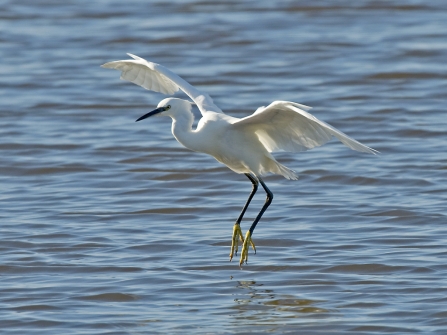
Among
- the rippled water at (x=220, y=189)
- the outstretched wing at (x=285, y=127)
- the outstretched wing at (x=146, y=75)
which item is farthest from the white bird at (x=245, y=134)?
the rippled water at (x=220, y=189)

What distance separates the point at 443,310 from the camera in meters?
6.51

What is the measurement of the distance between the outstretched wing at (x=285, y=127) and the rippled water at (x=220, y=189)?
91cm

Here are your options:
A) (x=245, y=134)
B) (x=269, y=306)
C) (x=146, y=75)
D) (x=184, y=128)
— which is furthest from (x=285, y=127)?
(x=146, y=75)

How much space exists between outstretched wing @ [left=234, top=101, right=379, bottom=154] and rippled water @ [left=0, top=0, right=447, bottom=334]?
2.99 feet

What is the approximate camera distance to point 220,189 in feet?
34.0

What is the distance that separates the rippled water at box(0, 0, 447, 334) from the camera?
6.83 metres

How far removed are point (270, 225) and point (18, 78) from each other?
28.1 feet

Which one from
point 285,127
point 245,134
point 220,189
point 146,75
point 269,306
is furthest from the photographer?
point 220,189

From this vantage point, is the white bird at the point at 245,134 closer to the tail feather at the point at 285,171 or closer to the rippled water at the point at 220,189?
the tail feather at the point at 285,171

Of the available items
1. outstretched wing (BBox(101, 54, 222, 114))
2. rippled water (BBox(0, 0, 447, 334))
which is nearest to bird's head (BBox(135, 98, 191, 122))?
outstretched wing (BBox(101, 54, 222, 114))

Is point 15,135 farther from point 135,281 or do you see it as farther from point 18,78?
point 135,281

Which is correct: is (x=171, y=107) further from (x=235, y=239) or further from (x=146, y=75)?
(x=146, y=75)

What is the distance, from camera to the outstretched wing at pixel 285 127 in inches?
280

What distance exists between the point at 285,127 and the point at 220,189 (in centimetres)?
281
